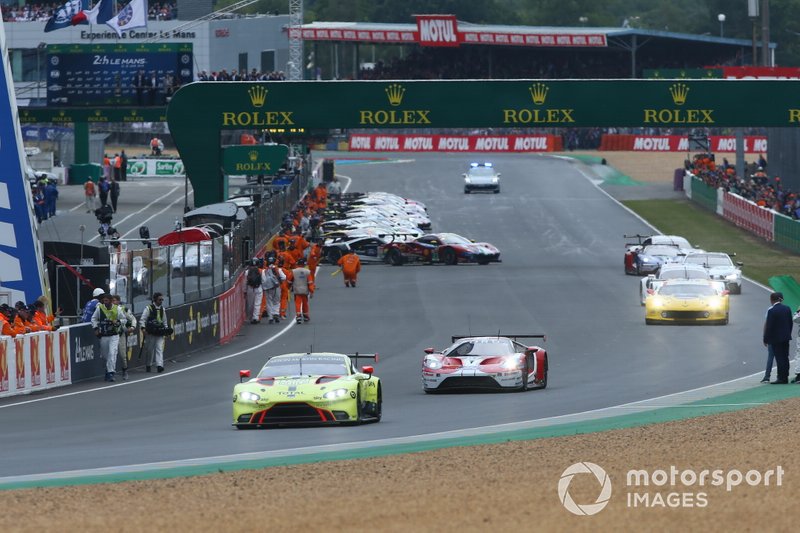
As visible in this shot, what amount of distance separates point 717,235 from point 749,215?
1.91m

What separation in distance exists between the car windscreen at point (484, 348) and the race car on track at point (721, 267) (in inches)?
671

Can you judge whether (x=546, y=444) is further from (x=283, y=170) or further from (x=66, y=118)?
(x=283, y=170)

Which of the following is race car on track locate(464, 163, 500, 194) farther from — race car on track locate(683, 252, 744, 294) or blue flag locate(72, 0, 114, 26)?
race car on track locate(683, 252, 744, 294)

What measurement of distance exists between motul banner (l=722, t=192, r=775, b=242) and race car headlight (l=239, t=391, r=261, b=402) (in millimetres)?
38940

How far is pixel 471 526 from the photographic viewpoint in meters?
11.8

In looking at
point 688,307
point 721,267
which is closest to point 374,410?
point 688,307

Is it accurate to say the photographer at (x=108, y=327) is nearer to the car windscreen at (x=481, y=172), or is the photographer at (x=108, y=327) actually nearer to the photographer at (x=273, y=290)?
the photographer at (x=273, y=290)

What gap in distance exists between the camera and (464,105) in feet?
142

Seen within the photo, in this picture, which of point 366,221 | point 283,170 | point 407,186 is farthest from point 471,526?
point 407,186

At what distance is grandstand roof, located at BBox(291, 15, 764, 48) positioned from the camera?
3853 inches

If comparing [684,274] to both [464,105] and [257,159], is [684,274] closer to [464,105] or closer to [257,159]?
[464,105]

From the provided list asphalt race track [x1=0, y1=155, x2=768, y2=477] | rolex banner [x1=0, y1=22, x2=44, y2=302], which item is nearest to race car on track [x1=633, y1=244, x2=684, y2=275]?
asphalt race track [x1=0, y1=155, x2=768, y2=477]

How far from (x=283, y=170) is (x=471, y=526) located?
58377mm

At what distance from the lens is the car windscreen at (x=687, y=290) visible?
33994mm
